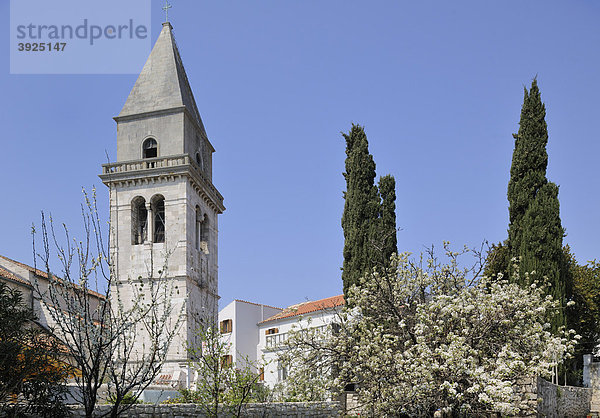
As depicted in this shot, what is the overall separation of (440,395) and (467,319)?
7.43 feet

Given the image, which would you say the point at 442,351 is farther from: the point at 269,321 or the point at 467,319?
the point at 269,321

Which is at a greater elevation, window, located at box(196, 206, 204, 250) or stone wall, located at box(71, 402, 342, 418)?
window, located at box(196, 206, 204, 250)

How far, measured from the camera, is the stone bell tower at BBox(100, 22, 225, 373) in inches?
1481

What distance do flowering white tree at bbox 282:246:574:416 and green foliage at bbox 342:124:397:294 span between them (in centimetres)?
525

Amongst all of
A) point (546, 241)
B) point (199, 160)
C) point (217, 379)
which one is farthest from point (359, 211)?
point (199, 160)

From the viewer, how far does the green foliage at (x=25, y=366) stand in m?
11.0

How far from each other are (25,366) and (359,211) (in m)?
16.4

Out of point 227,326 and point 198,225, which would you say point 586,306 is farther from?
point 227,326

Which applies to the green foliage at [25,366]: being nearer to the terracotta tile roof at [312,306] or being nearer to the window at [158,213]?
the window at [158,213]

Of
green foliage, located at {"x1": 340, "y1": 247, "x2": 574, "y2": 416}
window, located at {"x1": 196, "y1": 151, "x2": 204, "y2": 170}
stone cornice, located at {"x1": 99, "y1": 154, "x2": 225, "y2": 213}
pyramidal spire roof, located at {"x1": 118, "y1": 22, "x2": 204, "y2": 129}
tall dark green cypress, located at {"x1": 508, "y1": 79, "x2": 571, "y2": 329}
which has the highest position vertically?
pyramidal spire roof, located at {"x1": 118, "y1": 22, "x2": 204, "y2": 129}

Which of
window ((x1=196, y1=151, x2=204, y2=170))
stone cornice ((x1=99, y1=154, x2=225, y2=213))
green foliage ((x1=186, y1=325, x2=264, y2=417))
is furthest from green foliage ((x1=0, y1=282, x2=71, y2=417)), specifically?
window ((x1=196, y1=151, x2=204, y2=170))

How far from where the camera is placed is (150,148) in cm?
3934

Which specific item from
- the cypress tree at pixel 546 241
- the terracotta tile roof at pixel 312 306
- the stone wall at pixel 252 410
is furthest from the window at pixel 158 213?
the cypress tree at pixel 546 241

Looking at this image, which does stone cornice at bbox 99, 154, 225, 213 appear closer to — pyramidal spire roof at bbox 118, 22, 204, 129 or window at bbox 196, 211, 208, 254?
window at bbox 196, 211, 208, 254
